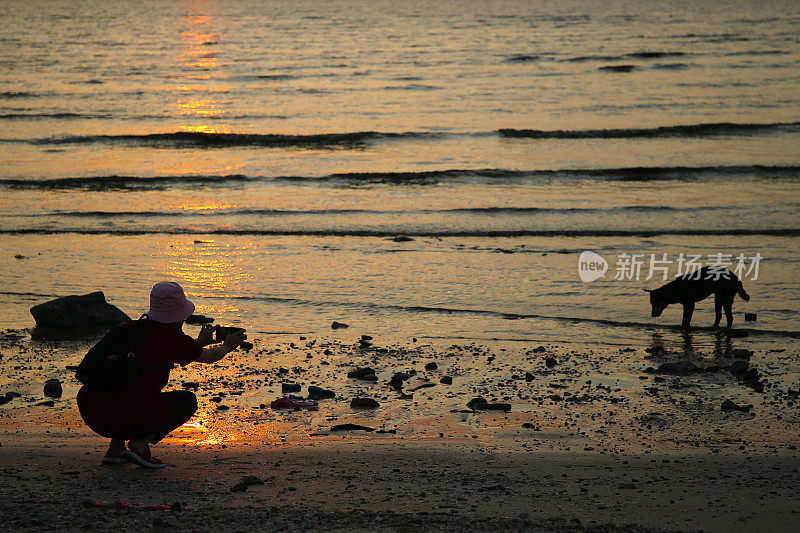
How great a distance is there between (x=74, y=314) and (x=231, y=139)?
16.1 meters

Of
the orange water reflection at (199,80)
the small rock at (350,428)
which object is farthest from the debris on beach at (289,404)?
the orange water reflection at (199,80)

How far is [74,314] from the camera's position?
888 centimetres

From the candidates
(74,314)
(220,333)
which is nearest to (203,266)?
(74,314)

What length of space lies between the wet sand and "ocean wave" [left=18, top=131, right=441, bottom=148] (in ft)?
52.3

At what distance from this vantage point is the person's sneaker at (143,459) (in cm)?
531

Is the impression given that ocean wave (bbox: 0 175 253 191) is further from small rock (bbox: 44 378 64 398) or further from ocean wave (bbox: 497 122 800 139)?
small rock (bbox: 44 378 64 398)

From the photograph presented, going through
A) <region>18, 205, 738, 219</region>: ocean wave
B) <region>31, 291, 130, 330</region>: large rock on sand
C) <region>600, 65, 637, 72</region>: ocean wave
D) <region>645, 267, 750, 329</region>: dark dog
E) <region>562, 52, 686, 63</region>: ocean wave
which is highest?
<region>562, 52, 686, 63</region>: ocean wave

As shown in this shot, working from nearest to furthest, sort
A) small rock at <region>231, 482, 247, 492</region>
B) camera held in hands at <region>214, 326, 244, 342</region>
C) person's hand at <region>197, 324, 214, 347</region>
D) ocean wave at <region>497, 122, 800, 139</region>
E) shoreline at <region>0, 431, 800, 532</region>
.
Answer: shoreline at <region>0, 431, 800, 532</region>
small rock at <region>231, 482, 247, 492</region>
person's hand at <region>197, 324, 214, 347</region>
camera held in hands at <region>214, 326, 244, 342</region>
ocean wave at <region>497, 122, 800, 139</region>

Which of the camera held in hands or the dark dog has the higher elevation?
the dark dog

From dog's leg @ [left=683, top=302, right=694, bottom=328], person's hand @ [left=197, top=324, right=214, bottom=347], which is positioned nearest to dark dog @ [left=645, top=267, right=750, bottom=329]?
dog's leg @ [left=683, top=302, right=694, bottom=328]

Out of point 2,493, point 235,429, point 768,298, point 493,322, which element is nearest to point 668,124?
point 768,298

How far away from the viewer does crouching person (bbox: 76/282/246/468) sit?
5.07 m

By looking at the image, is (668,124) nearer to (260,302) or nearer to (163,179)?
(163,179)

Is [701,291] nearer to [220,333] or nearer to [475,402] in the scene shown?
[475,402]
